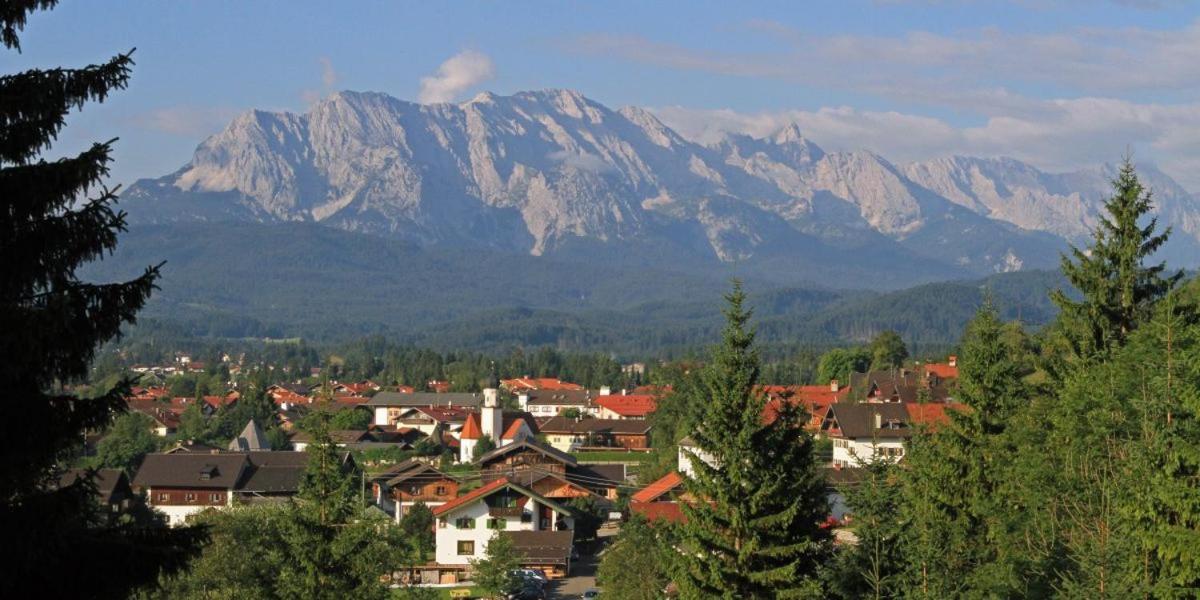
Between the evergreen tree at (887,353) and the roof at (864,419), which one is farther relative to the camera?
the evergreen tree at (887,353)

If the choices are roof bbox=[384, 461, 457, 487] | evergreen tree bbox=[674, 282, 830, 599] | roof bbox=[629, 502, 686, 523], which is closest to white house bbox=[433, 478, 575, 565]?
roof bbox=[384, 461, 457, 487]

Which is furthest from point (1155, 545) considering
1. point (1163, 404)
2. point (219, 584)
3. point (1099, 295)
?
point (219, 584)

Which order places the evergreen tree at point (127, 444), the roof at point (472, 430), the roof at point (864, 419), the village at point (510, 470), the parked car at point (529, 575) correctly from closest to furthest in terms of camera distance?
the village at point (510, 470)
the parked car at point (529, 575)
the roof at point (864, 419)
the evergreen tree at point (127, 444)
the roof at point (472, 430)

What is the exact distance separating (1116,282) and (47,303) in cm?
1843

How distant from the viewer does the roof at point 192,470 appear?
66.1 meters

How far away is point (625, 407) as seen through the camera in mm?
122812

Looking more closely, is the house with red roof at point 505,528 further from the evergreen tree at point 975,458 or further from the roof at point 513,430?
the roof at point 513,430

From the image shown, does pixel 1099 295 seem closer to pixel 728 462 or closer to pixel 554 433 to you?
pixel 728 462

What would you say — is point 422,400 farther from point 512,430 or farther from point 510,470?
point 510,470

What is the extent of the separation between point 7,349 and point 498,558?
36060 mm

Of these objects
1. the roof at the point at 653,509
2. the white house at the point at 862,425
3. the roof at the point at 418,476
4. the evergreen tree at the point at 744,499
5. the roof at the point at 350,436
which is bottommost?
the roof at the point at 350,436

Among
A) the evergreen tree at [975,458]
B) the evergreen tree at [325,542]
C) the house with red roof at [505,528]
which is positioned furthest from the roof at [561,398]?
the evergreen tree at [325,542]

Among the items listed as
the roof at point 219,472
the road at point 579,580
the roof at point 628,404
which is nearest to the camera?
the road at point 579,580

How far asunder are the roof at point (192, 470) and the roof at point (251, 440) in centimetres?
1830
